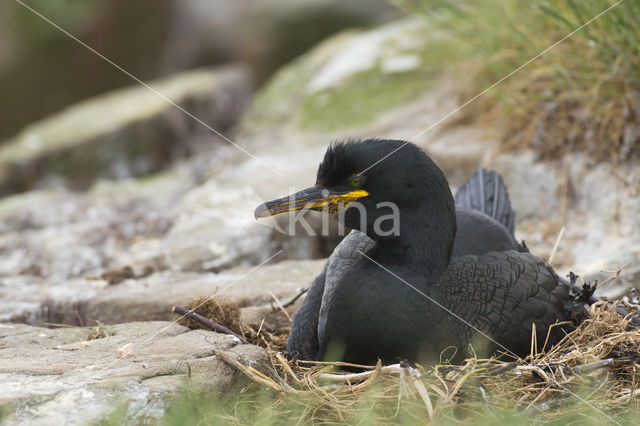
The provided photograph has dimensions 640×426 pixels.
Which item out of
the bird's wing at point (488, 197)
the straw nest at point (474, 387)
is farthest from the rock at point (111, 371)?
the bird's wing at point (488, 197)

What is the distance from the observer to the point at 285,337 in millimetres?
3631

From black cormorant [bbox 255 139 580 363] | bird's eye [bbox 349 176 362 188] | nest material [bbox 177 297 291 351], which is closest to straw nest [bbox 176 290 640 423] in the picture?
black cormorant [bbox 255 139 580 363]

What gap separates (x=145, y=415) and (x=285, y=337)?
1288 millimetres

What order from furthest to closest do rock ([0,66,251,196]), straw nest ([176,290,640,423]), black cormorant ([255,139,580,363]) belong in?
rock ([0,66,251,196])
black cormorant ([255,139,580,363])
straw nest ([176,290,640,423])

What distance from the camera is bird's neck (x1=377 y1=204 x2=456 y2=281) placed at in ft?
9.96

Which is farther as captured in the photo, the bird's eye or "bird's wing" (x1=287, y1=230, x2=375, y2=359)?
"bird's wing" (x1=287, y1=230, x2=375, y2=359)

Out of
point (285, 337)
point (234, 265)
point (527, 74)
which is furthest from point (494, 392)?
point (527, 74)

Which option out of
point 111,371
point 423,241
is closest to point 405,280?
point 423,241

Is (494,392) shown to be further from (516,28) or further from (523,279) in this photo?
(516,28)

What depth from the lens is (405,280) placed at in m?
2.96

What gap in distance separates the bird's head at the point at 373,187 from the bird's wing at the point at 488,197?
1047mm

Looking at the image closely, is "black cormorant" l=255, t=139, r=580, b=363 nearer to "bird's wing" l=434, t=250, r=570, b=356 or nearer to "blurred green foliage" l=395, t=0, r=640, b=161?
"bird's wing" l=434, t=250, r=570, b=356

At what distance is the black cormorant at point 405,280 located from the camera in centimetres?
289

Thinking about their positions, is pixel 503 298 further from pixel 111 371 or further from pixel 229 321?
pixel 111 371
